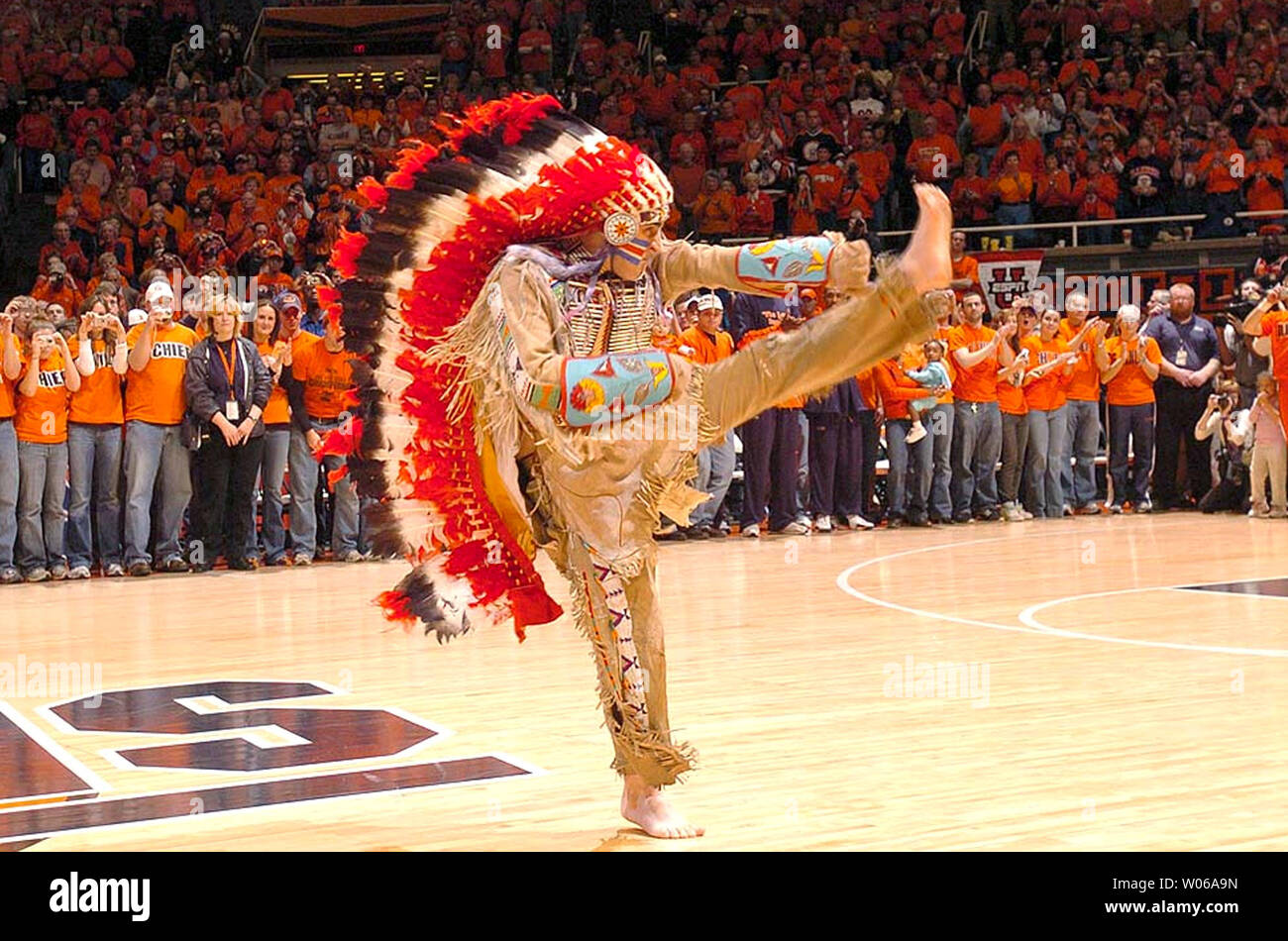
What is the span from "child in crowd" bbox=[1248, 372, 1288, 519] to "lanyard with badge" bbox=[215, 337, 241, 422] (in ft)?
24.0

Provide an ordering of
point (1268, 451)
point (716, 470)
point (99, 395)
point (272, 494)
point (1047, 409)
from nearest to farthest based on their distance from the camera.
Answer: point (99, 395), point (272, 494), point (716, 470), point (1268, 451), point (1047, 409)

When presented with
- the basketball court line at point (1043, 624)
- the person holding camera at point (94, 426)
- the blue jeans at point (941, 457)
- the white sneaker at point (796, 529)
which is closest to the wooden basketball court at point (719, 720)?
the basketball court line at point (1043, 624)

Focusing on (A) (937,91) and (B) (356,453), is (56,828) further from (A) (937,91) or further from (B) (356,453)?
(A) (937,91)

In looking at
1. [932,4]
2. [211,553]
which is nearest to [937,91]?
[932,4]

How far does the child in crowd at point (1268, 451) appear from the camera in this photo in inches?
485

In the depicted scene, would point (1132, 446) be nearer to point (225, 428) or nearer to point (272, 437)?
point (272, 437)

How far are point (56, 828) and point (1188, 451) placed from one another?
37.8 ft

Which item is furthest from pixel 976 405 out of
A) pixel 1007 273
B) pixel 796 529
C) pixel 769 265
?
pixel 769 265

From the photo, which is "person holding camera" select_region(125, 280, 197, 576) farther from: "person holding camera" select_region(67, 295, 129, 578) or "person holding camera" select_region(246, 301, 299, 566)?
"person holding camera" select_region(246, 301, 299, 566)

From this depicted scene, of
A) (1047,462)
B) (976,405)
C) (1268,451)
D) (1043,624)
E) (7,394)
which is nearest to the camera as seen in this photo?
(1043,624)

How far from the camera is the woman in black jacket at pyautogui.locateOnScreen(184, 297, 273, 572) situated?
10.3 meters

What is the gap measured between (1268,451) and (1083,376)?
158 centimetres

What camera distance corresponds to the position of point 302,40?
19812 millimetres

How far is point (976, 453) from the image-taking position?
43.3 feet
